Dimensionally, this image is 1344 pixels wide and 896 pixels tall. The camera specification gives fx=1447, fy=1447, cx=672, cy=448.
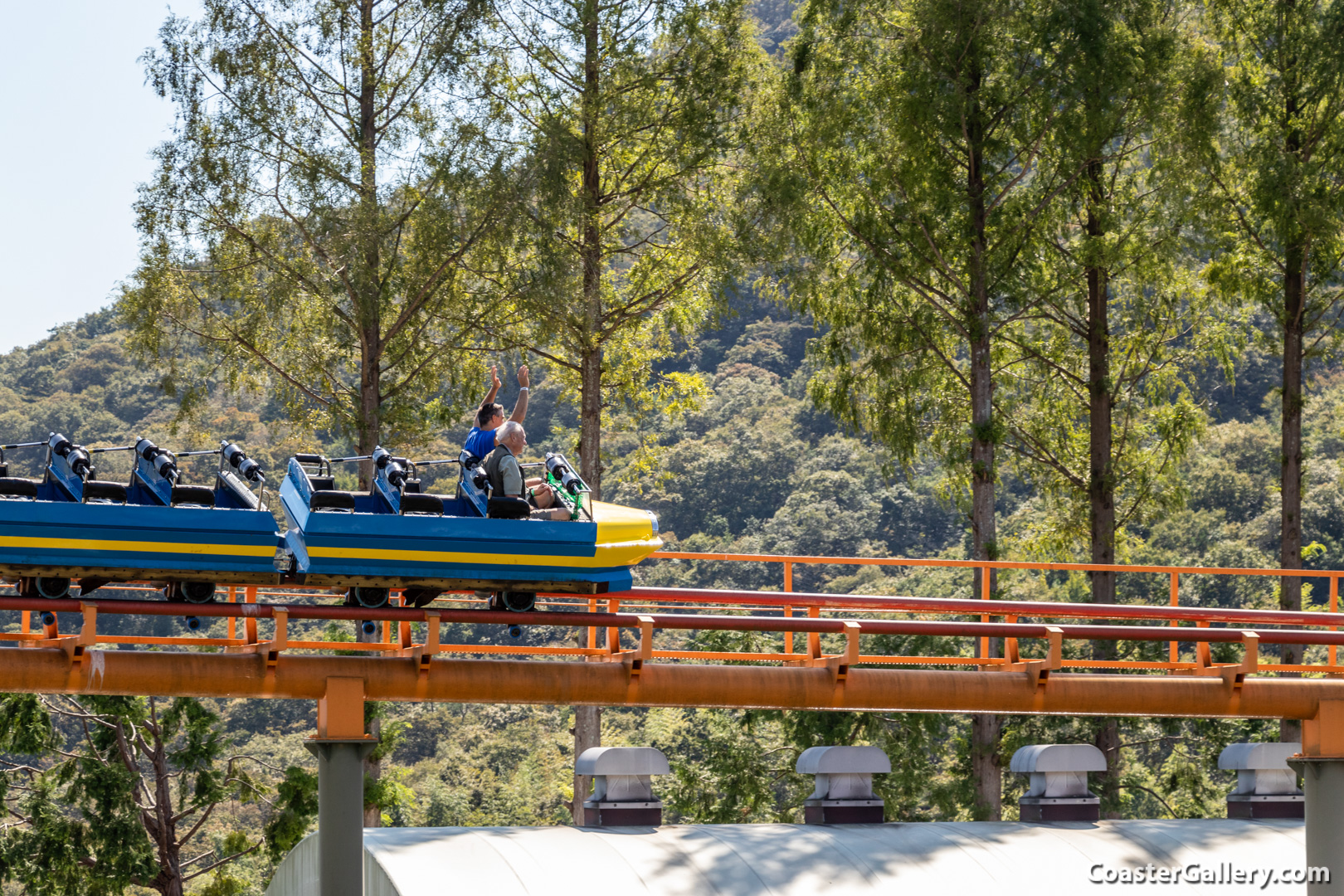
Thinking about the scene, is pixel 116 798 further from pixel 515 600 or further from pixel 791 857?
pixel 791 857

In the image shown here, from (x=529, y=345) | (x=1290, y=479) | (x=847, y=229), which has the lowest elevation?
(x=1290, y=479)

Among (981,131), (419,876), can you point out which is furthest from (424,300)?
(419,876)

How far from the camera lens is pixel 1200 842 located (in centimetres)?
1277

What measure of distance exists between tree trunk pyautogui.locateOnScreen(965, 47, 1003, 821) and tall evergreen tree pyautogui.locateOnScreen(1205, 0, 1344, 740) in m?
3.78

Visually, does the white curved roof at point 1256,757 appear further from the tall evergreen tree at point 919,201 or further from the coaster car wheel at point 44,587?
the coaster car wheel at point 44,587

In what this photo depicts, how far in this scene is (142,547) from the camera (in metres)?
10.4

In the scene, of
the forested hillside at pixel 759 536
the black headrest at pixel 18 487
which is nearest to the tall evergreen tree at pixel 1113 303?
the forested hillside at pixel 759 536

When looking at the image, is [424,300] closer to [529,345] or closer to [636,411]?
[529,345]

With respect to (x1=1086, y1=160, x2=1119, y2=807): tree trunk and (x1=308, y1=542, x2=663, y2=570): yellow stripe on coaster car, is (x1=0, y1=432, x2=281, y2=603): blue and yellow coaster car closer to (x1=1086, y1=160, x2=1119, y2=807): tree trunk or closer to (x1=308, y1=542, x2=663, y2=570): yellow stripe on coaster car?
(x1=308, y1=542, x2=663, y2=570): yellow stripe on coaster car

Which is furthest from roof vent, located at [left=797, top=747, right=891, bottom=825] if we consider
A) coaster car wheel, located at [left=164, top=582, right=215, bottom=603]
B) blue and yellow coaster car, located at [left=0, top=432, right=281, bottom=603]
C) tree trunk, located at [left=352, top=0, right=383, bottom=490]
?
tree trunk, located at [left=352, top=0, right=383, bottom=490]

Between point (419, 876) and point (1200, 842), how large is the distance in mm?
6853

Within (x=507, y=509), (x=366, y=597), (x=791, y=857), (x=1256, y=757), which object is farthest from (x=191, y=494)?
(x=1256, y=757)

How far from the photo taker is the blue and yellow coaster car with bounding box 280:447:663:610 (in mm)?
10719

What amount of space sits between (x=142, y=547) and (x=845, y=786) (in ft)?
21.4
